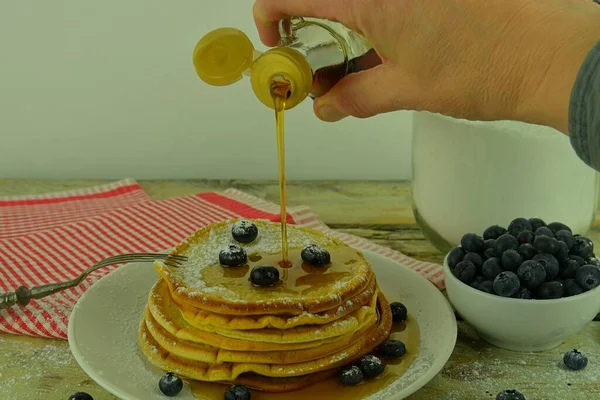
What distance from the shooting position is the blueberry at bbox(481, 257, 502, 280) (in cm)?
129

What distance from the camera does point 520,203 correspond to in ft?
4.99

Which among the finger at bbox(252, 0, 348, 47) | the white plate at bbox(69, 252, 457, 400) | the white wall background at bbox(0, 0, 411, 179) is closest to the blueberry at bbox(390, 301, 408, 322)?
the white plate at bbox(69, 252, 457, 400)

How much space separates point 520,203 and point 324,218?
0.56m

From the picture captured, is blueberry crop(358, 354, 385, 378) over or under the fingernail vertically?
under

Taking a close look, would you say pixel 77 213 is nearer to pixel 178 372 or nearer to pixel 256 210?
pixel 256 210

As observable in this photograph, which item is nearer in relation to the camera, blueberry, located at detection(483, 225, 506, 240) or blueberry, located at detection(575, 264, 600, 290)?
blueberry, located at detection(575, 264, 600, 290)

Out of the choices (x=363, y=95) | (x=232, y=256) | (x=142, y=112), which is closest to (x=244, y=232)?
(x=232, y=256)

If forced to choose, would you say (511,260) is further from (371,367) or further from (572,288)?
(371,367)

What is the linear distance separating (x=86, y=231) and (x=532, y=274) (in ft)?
3.34

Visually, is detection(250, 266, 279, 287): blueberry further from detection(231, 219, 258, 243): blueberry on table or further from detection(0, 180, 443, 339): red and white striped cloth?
detection(0, 180, 443, 339): red and white striped cloth

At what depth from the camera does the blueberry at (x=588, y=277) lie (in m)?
1.26

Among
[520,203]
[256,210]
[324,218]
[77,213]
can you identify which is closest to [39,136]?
[77,213]

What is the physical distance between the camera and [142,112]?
215cm

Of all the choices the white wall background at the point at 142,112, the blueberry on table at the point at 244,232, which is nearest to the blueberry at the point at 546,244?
the blueberry on table at the point at 244,232
